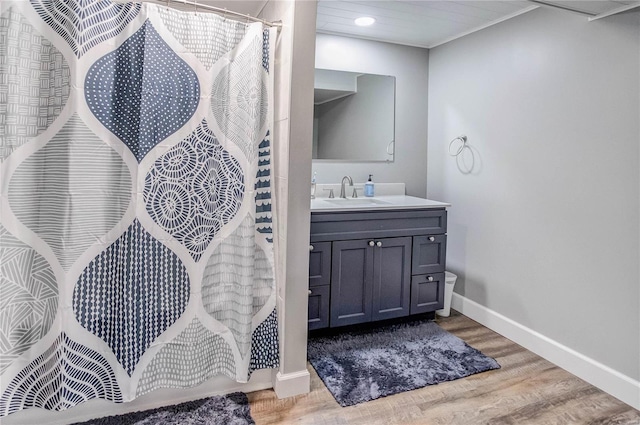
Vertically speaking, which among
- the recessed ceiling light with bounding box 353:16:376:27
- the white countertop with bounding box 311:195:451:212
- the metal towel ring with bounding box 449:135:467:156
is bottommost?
the white countertop with bounding box 311:195:451:212

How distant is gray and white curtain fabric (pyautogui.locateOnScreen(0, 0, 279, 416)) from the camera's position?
1.56 metres

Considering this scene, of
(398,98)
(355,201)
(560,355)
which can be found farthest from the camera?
(398,98)

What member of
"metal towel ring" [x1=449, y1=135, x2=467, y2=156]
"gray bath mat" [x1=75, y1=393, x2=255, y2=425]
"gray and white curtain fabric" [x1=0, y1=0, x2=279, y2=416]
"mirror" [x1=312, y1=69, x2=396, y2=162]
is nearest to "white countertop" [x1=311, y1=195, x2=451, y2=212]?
"mirror" [x1=312, y1=69, x2=396, y2=162]

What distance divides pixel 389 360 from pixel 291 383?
664 millimetres

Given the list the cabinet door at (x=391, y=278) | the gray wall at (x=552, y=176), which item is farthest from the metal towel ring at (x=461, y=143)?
the cabinet door at (x=391, y=278)

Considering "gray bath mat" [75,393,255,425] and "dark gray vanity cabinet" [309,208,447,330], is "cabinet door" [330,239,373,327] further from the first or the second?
"gray bath mat" [75,393,255,425]

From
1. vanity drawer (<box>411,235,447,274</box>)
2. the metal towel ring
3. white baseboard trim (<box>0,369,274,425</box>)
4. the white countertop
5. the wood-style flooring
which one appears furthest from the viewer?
the metal towel ring

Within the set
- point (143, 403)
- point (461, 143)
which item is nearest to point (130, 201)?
point (143, 403)

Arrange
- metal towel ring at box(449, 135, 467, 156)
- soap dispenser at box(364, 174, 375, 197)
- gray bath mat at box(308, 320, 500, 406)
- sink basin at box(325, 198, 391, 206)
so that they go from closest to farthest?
gray bath mat at box(308, 320, 500, 406) < sink basin at box(325, 198, 391, 206) < metal towel ring at box(449, 135, 467, 156) < soap dispenser at box(364, 174, 375, 197)

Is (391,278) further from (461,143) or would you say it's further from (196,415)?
(196,415)

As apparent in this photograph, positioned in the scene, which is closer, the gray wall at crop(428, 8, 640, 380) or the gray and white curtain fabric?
the gray and white curtain fabric

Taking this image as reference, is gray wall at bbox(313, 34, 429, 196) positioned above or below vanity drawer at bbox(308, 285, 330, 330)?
above

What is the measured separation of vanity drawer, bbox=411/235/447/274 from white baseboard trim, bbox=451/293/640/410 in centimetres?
45

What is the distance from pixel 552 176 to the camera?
248 cm
